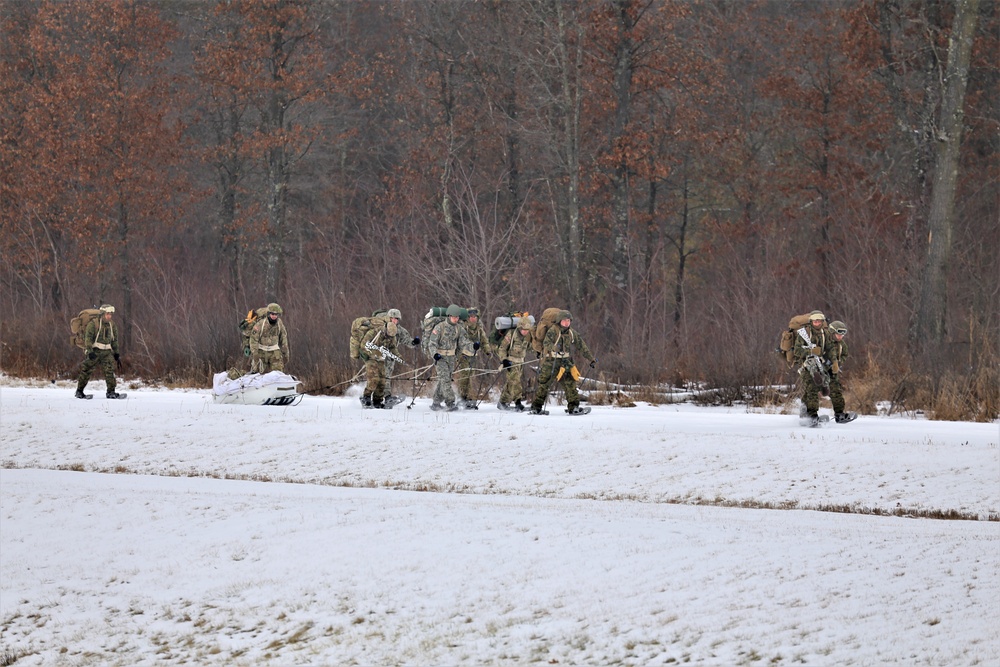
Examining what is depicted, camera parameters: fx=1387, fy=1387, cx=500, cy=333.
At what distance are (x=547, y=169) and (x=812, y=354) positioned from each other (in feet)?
68.8

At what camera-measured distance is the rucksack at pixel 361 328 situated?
2019cm

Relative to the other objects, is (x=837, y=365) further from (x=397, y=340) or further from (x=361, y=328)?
(x=361, y=328)

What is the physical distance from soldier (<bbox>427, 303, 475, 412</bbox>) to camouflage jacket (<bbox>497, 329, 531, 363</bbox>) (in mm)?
475

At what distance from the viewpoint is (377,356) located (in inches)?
796

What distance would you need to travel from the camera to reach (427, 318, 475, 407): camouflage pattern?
19.9 m

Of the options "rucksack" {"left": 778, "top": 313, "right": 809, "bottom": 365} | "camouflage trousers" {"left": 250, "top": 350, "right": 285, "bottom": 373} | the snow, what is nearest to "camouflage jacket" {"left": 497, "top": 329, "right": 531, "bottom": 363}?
the snow

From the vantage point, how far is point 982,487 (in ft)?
48.4

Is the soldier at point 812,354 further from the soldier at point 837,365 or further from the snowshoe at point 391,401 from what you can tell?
the snowshoe at point 391,401

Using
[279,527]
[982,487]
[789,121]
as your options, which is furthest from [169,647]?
[789,121]

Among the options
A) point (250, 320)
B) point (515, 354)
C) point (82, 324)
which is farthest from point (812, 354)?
point (82, 324)

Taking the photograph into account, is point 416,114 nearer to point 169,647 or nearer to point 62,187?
point 62,187

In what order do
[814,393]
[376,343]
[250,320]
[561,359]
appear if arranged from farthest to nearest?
[250,320] → [376,343] → [561,359] → [814,393]

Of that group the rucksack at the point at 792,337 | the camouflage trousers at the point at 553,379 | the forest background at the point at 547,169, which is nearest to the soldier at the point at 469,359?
the camouflage trousers at the point at 553,379

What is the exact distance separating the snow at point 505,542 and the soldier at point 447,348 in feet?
3.10
